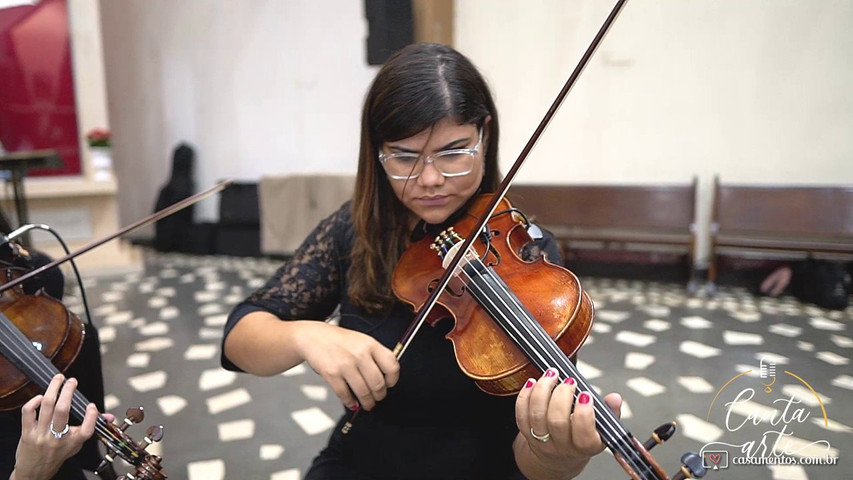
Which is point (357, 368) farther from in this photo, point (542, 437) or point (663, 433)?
point (663, 433)

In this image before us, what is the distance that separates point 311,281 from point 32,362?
0.47m

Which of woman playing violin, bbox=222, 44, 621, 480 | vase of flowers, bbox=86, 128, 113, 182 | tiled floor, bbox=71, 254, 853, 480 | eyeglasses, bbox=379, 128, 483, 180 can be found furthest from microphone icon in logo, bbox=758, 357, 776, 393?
vase of flowers, bbox=86, 128, 113, 182

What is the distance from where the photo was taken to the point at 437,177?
89 centimetres

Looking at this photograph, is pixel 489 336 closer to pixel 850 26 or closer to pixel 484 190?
pixel 484 190

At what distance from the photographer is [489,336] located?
805 mm

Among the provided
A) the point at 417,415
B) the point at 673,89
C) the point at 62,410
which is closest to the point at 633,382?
the point at 417,415

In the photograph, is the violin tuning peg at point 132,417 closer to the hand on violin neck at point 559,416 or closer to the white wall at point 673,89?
the hand on violin neck at point 559,416

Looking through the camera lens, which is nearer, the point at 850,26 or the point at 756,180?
the point at 850,26

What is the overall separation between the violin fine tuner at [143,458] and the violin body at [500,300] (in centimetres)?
44

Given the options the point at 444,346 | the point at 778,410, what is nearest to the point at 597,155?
the point at 778,410

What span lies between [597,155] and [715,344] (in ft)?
6.83

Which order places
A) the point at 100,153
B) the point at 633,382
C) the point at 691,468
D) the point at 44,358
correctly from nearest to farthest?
the point at 691,468, the point at 44,358, the point at 633,382, the point at 100,153

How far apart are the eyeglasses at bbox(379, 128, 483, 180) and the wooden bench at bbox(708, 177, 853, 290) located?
2.98 meters

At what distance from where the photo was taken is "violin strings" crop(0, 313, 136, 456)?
789mm
